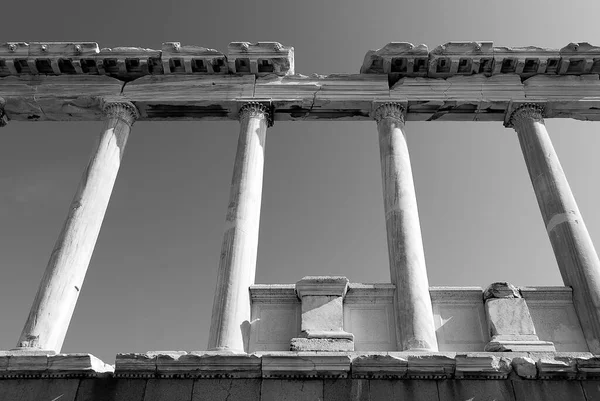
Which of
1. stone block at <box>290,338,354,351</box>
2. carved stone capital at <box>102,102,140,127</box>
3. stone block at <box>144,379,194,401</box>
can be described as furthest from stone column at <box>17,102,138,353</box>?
stone block at <box>290,338,354,351</box>

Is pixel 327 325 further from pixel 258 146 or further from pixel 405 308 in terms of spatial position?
pixel 258 146

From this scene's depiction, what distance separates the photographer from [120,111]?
1562cm

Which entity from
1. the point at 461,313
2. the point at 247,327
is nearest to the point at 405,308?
the point at 461,313

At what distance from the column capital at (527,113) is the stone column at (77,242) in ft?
37.5

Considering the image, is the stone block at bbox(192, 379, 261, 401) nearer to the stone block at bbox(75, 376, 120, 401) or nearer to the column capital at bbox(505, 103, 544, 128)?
the stone block at bbox(75, 376, 120, 401)

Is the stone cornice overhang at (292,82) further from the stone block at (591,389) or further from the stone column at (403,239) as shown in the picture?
the stone block at (591,389)

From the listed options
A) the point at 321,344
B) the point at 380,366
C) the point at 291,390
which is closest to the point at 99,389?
the point at 291,390

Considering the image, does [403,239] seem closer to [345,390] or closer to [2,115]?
[345,390]

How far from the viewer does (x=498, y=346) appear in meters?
10.8

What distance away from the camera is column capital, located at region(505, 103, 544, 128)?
15250 millimetres

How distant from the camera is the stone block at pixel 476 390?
9.54 metres

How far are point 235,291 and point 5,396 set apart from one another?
480cm

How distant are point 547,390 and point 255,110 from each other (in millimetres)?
10316

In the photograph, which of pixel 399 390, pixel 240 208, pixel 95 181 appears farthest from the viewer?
pixel 95 181
